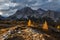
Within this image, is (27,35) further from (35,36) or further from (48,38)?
(48,38)

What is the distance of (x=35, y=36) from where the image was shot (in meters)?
47.6

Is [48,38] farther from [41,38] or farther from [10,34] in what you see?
[10,34]

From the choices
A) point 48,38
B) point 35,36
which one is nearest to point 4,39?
point 35,36

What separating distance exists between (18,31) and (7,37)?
4327 mm

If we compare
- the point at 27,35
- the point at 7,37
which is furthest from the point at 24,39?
the point at 7,37

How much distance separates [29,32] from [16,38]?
392cm

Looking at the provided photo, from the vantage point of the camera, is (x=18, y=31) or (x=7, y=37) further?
(x=18, y=31)

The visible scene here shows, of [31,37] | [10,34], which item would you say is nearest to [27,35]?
[31,37]

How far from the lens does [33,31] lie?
50312 mm

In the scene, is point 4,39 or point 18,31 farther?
point 18,31

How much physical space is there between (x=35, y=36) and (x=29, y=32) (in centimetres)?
253

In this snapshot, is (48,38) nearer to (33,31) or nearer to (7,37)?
(33,31)

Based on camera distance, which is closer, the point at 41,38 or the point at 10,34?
the point at 41,38

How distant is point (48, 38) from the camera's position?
46781 millimetres
